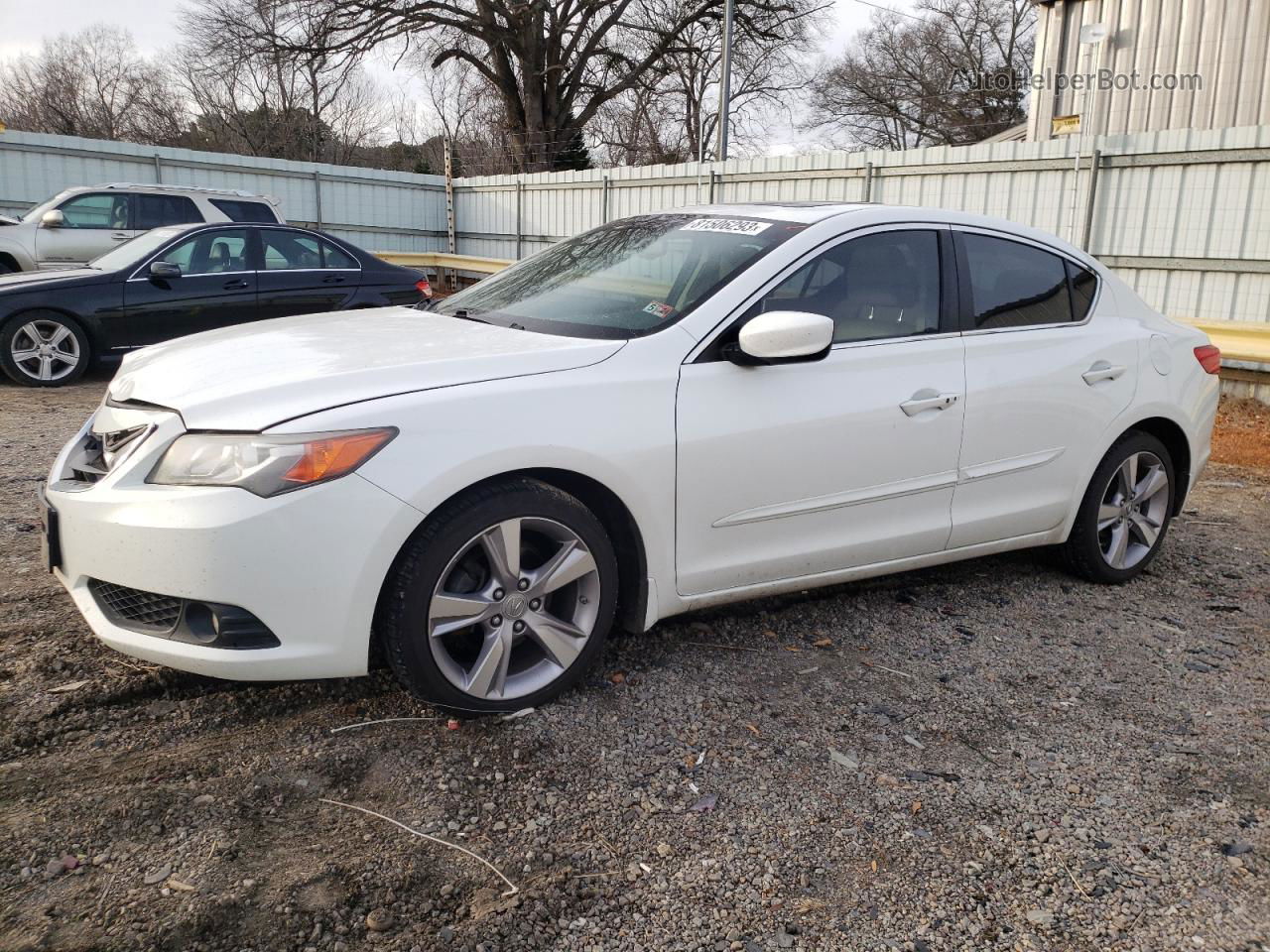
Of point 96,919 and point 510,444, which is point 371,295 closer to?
point 510,444

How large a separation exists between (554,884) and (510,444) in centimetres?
119

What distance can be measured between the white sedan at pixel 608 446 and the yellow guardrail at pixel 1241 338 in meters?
4.67

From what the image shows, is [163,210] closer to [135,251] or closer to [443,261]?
[135,251]

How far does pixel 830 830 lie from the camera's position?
271cm

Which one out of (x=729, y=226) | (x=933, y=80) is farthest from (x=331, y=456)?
(x=933, y=80)

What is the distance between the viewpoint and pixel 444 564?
295cm

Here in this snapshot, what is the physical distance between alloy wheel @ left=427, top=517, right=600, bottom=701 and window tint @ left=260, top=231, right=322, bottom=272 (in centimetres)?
751

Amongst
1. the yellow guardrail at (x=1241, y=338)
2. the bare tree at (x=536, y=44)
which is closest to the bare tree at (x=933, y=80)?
the bare tree at (x=536, y=44)

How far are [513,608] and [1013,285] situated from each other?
100 inches

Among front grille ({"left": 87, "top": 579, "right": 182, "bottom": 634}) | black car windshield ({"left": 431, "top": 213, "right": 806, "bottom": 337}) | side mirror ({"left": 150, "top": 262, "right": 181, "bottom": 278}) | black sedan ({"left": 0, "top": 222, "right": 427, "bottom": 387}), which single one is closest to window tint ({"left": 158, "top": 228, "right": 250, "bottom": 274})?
black sedan ({"left": 0, "top": 222, "right": 427, "bottom": 387})

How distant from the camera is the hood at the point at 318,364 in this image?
290 centimetres

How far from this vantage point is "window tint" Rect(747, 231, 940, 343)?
371cm

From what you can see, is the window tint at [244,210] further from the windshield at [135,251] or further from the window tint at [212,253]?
the window tint at [212,253]

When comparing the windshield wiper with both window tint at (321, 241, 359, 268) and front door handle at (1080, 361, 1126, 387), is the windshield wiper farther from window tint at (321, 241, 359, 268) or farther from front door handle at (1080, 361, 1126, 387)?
window tint at (321, 241, 359, 268)
